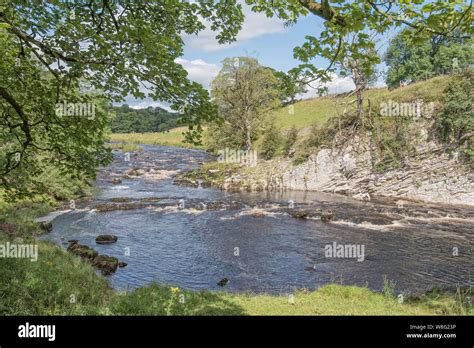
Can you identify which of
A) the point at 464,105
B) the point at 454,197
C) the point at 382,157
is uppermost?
the point at 464,105

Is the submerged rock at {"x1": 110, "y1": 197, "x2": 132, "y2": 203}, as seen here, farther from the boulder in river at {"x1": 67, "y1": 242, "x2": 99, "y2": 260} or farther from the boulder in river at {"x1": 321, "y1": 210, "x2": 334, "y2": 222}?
the boulder in river at {"x1": 321, "y1": 210, "x2": 334, "y2": 222}

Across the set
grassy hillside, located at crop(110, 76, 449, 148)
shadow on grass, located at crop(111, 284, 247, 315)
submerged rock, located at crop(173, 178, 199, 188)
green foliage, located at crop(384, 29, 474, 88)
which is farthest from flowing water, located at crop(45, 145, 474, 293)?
green foliage, located at crop(384, 29, 474, 88)

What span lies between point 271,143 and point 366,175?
1524cm

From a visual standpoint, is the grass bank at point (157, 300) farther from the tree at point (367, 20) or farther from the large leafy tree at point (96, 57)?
the tree at point (367, 20)

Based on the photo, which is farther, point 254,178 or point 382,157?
point 254,178

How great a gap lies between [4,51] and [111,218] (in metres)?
21.1

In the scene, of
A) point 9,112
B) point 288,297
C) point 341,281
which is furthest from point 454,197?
point 9,112

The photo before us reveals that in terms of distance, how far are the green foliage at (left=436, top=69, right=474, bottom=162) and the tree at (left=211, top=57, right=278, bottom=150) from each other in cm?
2276

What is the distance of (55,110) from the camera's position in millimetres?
8875

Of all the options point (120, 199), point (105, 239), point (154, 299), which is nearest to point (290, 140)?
point (120, 199)

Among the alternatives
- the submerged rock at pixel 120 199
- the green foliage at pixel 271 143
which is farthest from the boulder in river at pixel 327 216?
the green foliage at pixel 271 143

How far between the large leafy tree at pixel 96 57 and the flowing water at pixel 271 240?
29.1ft
